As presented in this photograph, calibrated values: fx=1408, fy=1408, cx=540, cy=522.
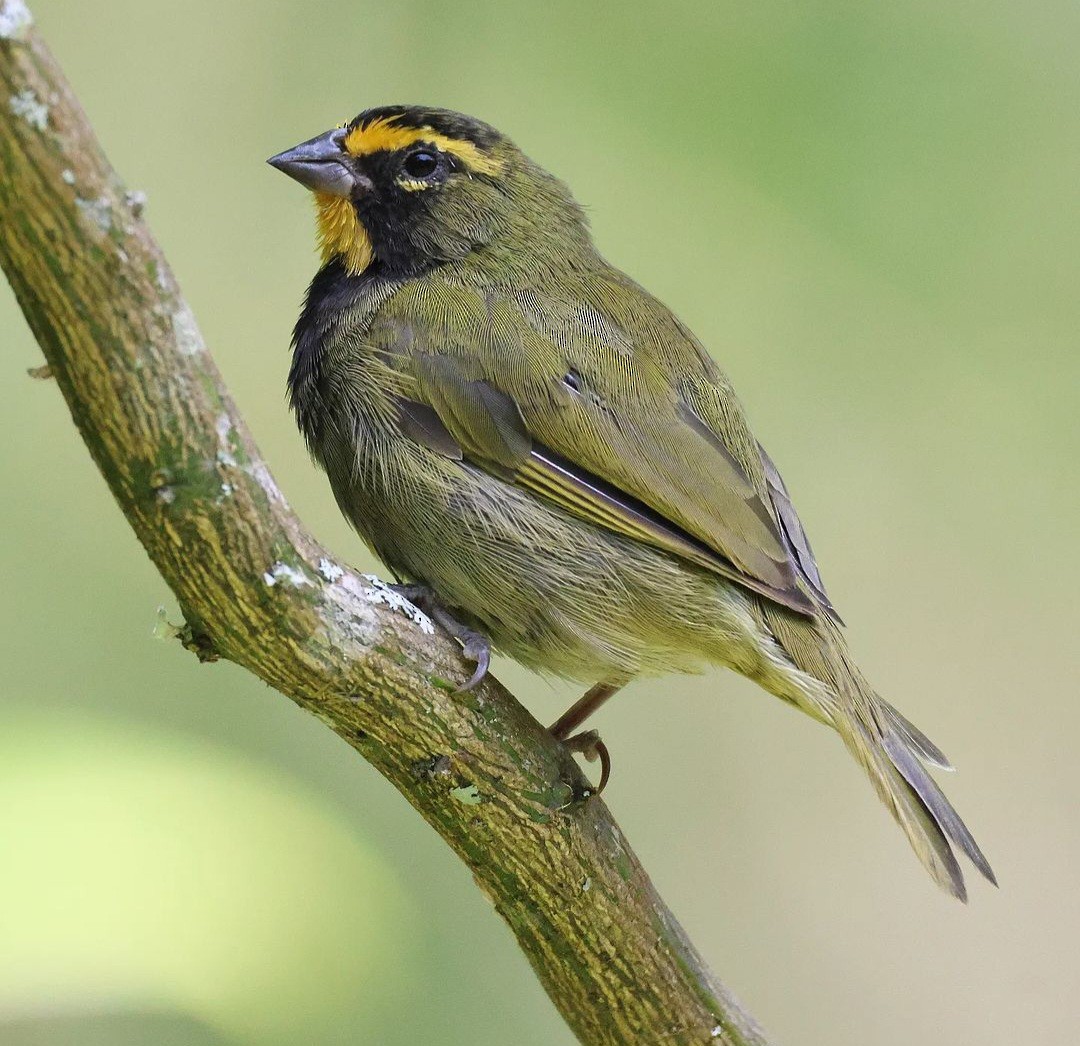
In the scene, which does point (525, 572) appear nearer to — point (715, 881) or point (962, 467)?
point (715, 881)

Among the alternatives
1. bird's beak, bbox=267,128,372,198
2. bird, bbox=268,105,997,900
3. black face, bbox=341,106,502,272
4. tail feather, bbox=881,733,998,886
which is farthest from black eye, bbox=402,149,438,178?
tail feather, bbox=881,733,998,886

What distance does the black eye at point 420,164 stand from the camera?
3.52 m

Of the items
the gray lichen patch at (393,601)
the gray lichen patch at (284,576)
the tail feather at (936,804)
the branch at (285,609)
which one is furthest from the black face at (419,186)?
the tail feather at (936,804)

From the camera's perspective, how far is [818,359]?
5535 mm

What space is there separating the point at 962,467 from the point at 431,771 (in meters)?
3.51

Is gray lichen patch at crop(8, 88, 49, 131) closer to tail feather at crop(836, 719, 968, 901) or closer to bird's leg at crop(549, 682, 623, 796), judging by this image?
bird's leg at crop(549, 682, 623, 796)

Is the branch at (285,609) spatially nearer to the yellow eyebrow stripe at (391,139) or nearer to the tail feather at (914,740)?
the tail feather at (914,740)

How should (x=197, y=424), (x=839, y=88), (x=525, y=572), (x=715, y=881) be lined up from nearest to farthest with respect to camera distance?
(x=197, y=424) → (x=525, y=572) → (x=839, y=88) → (x=715, y=881)

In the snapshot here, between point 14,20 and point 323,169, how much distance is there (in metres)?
1.71

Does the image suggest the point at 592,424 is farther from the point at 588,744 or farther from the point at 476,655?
the point at 588,744

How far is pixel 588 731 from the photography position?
3217 mm

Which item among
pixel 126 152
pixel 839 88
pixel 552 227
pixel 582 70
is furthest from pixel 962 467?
pixel 126 152

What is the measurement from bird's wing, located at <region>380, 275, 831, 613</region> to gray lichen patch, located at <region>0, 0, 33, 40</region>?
1321 mm

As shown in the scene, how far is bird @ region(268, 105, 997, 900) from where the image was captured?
9.66 ft
